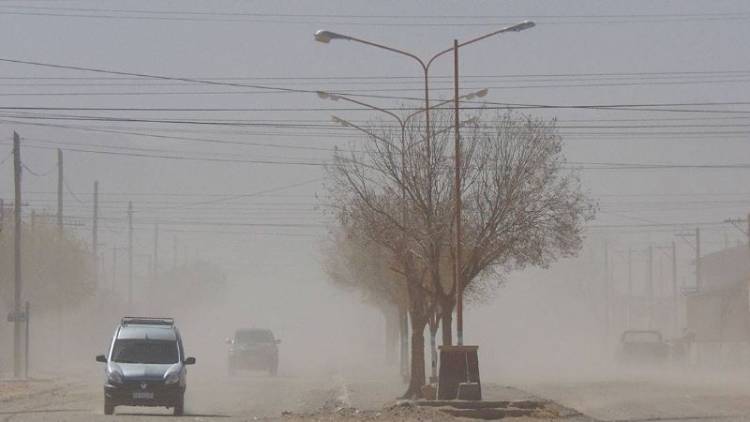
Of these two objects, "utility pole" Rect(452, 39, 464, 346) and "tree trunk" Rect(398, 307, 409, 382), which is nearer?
"utility pole" Rect(452, 39, 464, 346)

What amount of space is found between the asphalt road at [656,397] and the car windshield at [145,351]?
10549mm

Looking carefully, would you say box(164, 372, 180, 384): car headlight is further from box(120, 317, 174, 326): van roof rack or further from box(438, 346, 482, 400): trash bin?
box(438, 346, 482, 400): trash bin

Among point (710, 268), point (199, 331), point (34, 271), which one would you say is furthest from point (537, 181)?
point (199, 331)

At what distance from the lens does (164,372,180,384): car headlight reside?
39188 millimetres

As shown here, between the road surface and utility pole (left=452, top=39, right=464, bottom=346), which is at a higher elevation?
utility pole (left=452, top=39, right=464, bottom=346)

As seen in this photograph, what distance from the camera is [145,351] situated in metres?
40.5

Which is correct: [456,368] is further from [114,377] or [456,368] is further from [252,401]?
[114,377]

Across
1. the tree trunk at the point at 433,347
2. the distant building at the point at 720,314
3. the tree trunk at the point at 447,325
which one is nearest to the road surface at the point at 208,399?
the tree trunk at the point at 433,347

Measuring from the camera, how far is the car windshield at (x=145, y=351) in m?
40.2

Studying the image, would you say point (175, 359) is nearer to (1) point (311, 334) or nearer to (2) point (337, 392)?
(2) point (337, 392)

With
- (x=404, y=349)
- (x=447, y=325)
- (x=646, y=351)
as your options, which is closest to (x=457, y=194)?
(x=447, y=325)

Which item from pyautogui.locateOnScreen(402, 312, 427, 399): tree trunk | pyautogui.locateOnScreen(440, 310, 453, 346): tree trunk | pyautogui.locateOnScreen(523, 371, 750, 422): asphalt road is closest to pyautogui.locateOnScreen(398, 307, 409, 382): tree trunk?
pyautogui.locateOnScreen(523, 371, 750, 422): asphalt road

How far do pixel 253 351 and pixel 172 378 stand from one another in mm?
34304

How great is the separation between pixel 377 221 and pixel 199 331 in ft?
426
